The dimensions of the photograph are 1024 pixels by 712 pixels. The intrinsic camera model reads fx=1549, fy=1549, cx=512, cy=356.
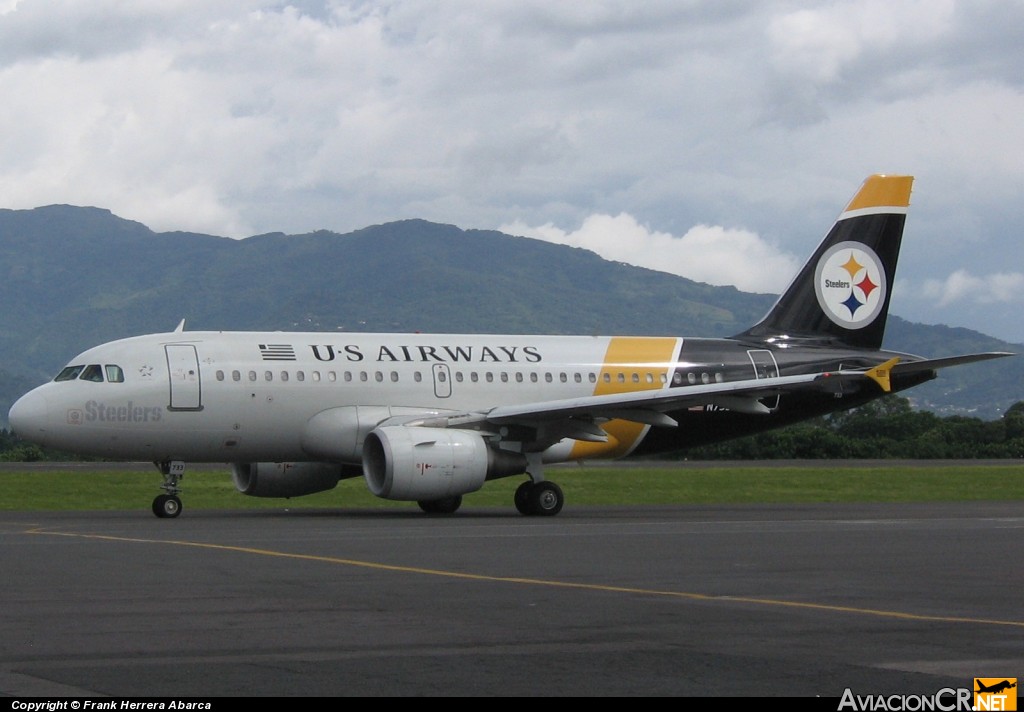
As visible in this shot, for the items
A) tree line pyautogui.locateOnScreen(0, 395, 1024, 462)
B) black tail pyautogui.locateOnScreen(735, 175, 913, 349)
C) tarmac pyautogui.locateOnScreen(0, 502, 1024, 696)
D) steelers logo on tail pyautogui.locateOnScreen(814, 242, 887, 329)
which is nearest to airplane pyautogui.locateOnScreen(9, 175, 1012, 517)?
black tail pyautogui.locateOnScreen(735, 175, 913, 349)

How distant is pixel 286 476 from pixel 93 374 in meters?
4.60

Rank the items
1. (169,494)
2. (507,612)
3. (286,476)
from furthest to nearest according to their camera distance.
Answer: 1. (286,476)
2. (169,494)
3. (507,612)

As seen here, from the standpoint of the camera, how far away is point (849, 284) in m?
36.7

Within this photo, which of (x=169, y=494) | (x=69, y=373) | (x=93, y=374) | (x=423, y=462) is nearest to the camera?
(x=423, y=462)

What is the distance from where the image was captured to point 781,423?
34.7m

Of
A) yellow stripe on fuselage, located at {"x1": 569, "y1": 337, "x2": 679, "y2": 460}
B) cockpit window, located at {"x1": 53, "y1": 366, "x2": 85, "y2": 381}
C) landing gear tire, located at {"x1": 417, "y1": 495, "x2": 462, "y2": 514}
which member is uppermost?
yellow stripe on fuselage, located at {"x1": 569, "y1": 337, "x2": 679, "y2": 460}

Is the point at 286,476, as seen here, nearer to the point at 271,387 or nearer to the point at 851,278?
the point at 271,387

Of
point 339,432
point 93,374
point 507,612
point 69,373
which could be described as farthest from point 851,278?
point 507,612

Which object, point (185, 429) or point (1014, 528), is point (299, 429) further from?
point (1014, 528)

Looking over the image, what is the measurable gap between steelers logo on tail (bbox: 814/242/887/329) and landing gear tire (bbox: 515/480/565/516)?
978 cm

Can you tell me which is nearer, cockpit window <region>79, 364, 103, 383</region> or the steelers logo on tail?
cockpit window <region>79, 364, 103, 383</region>

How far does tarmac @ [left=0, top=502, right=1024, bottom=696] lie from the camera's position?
973 centimetres

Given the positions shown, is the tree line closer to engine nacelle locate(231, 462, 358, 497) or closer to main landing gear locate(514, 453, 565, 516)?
engine nacelle locate(231, 462, 358, 497)

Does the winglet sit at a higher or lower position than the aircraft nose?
higher
